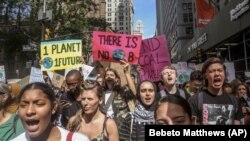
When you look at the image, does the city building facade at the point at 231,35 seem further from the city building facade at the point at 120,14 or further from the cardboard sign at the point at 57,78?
the city building facade at the point at 120,14

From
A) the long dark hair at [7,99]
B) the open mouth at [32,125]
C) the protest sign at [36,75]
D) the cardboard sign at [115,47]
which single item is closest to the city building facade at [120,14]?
the protest sign at [36,75]

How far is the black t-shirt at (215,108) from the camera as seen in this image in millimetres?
4301

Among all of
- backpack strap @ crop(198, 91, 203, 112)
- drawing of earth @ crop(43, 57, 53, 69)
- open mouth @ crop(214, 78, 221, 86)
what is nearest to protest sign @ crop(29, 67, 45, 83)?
drawing of earth @ crop(43, 57, 53, 69)

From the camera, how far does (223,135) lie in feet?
7.98

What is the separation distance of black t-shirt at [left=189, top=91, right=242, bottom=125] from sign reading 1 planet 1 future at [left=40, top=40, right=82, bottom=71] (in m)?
5.30

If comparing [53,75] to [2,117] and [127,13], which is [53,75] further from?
[127,13]

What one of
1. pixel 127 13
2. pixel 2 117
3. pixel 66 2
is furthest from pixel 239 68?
pixel 127 13

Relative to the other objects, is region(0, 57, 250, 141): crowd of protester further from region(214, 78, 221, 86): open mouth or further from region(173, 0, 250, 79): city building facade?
region(173, 0, 250, 79): city building facade

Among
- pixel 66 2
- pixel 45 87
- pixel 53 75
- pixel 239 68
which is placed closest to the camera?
pixel 45 87

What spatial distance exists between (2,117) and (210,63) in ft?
6.85

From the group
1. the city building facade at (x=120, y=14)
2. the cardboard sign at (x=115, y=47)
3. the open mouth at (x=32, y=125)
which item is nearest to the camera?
the open mouth at (x=32, y=125)

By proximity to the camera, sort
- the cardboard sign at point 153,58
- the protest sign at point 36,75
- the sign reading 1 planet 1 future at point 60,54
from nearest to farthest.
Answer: the cardboard sign at point 153,58, the sign reading 1 planet 1 future at point 60,54, the protest sign at point 36,75

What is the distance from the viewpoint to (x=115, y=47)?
825 centimetres

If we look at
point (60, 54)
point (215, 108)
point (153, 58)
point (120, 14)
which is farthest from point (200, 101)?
point (120, 14)
